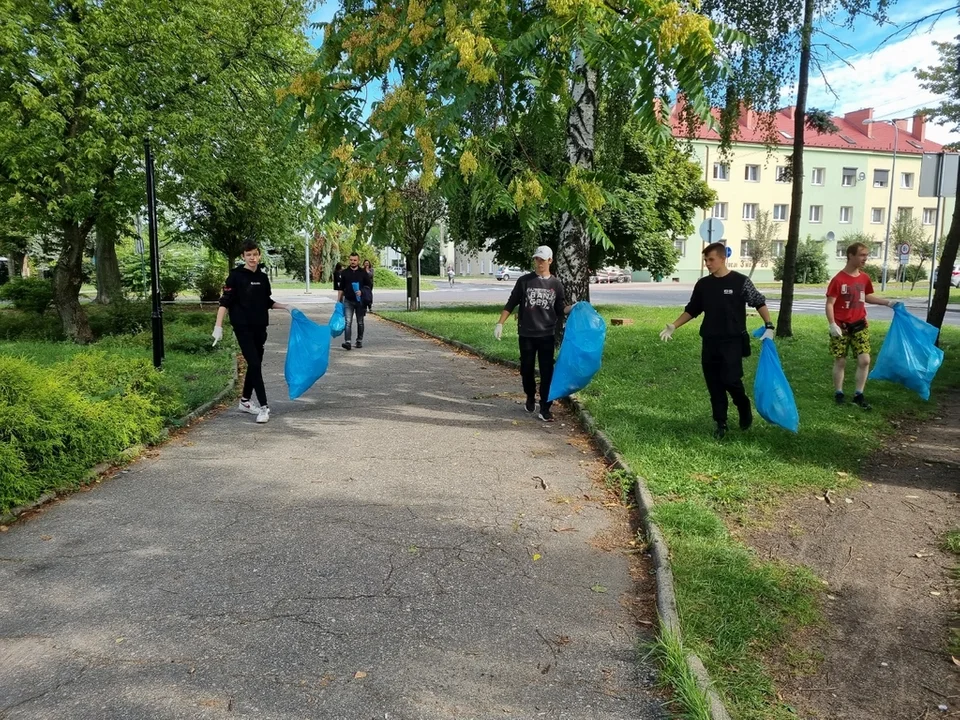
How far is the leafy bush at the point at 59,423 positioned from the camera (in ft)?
16.4

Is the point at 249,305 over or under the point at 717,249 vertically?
under

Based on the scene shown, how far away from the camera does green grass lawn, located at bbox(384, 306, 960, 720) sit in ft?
10.6

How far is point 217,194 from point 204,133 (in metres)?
4.58

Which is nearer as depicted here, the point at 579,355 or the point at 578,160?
the point at 579,355

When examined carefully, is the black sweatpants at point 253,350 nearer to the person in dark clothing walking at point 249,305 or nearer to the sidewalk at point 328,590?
→ the person in dark clothing walking at point 249,305

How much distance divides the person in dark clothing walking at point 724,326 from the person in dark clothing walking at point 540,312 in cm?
154

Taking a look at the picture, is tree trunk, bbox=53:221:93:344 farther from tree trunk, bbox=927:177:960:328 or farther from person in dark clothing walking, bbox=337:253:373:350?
tree trunk, bbox=927:177:960:328

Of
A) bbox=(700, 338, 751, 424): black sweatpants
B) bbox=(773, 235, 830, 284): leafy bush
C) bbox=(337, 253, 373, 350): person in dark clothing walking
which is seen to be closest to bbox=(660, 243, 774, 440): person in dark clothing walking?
bbox=(700, 338, 751, 424): black sweatpants

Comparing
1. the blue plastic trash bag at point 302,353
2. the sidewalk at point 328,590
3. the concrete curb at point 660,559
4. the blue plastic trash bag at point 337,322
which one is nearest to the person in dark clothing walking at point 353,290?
the blue plastic trash bag at point 337,322

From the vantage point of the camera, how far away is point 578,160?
35.2 ft

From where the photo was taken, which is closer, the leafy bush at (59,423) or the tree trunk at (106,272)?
the leafy bush at (59,423)

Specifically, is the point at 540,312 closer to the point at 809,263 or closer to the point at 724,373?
the point at 724,373

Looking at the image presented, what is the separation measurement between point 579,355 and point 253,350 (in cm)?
350

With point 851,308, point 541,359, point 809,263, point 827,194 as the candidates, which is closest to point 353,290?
point 541,359
